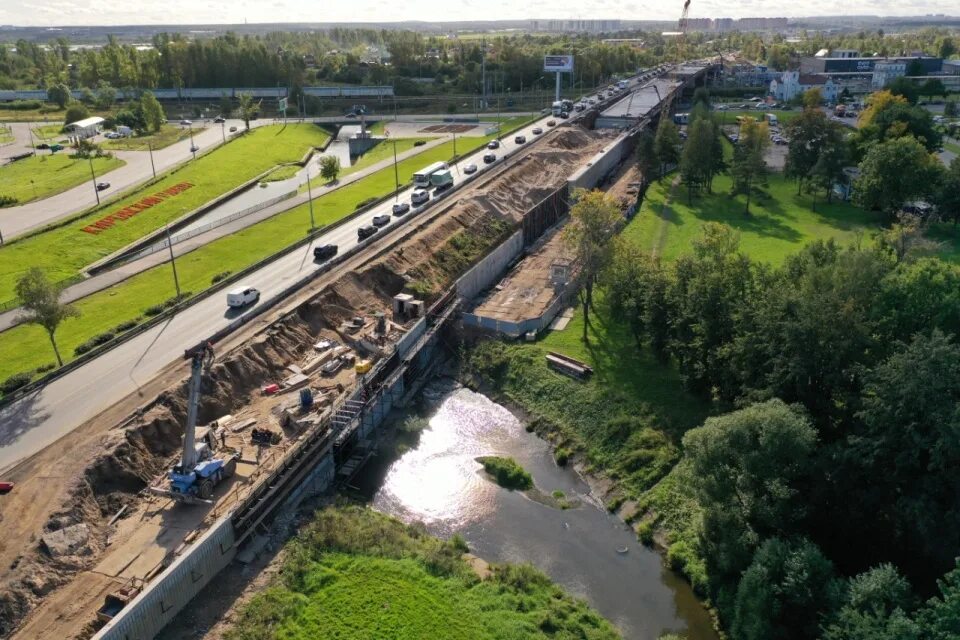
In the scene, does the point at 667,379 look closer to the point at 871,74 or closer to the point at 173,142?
the point at 173,142

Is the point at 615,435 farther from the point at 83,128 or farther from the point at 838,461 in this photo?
the point at 83,128

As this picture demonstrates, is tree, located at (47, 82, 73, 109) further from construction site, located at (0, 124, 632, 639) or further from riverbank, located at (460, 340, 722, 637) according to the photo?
riverbank, located at (460, 340, 722, 637)

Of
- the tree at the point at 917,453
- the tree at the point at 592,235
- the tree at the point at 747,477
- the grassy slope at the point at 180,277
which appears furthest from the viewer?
the tree at the point at 592,235

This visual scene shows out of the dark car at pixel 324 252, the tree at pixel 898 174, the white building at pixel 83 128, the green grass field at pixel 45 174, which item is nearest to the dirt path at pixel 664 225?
the tree at pixel 898 174

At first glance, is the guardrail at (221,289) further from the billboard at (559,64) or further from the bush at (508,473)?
the billboard at (559,64)

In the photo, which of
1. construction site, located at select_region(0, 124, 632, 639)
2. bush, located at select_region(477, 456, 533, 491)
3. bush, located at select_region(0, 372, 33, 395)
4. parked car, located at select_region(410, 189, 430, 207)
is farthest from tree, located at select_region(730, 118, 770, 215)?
bush, located at select_region(0, 372, 33, 395)

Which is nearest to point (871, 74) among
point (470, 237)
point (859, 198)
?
point (859, 198)

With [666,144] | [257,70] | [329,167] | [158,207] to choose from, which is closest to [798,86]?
[666,144]
